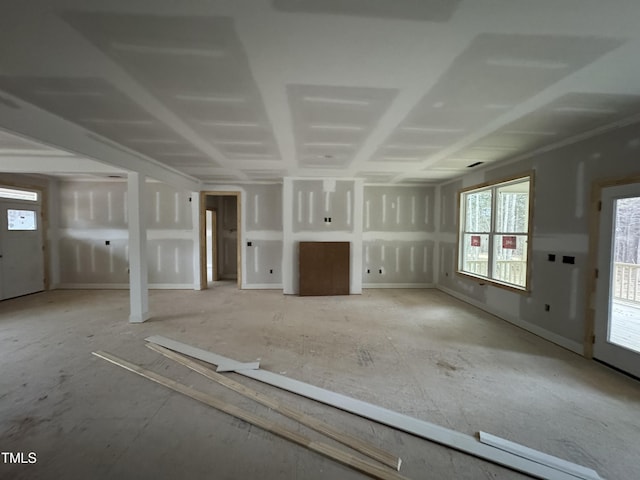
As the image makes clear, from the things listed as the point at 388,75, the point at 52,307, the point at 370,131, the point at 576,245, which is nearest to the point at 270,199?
the point at 370,131

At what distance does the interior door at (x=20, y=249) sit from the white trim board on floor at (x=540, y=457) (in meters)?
8.42

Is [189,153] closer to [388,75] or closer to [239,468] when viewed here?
[388,75]

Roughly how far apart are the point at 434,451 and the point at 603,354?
2.71 metres

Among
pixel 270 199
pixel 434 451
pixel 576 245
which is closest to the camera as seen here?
pixel 434 451

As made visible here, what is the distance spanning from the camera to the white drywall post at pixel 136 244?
4.40 meters

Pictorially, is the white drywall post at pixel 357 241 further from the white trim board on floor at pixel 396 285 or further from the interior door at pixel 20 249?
the interior door at pixel 20 249

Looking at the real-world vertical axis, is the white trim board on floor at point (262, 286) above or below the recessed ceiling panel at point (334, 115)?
below

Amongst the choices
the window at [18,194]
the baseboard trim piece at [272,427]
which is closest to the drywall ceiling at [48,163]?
the window at [18,194]

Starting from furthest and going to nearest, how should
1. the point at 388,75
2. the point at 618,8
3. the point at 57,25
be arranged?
the point at 388,75, the point at 57,25, the point at 618,8

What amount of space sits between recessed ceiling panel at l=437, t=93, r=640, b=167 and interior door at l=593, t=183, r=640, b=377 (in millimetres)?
755

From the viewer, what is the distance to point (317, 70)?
2020 millimetres

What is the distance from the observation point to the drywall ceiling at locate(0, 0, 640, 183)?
58.4 inches

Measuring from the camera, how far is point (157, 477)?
1.67 m

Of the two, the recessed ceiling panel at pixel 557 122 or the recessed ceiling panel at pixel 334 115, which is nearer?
the recessed ceiling panel at pixel 334 115
